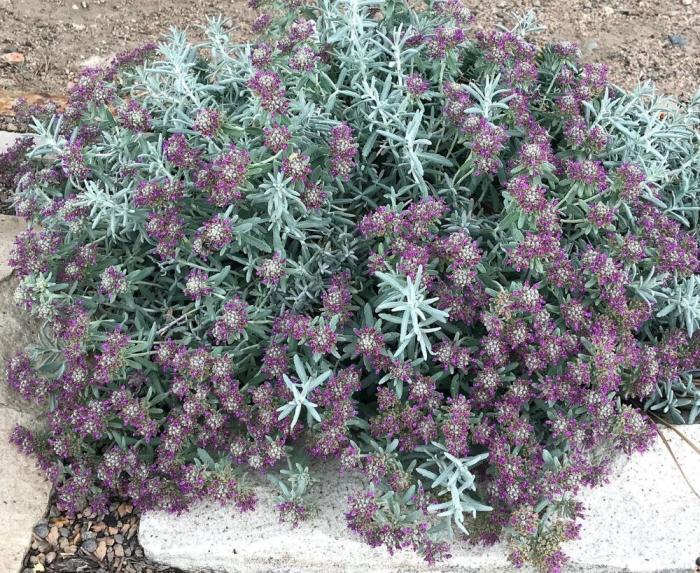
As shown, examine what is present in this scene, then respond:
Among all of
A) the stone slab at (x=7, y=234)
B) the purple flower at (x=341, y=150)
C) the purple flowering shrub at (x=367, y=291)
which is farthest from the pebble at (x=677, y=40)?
the stone slab at (x=7, y=234)

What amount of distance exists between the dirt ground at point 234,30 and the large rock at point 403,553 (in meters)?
3.10

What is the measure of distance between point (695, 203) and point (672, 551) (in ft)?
4.88

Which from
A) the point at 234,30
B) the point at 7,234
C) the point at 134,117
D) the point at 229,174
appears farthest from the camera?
the point at 234,30

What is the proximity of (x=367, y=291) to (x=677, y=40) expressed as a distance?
12.0 feet

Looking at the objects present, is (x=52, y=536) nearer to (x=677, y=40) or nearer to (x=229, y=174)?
(x=229, y=174)

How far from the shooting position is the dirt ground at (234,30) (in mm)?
5340

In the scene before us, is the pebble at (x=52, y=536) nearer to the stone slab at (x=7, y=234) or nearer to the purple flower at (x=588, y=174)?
the stone slab at (x=7, y=234)

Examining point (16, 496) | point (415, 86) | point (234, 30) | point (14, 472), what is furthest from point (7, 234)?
point (234, 30)

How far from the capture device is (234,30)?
5.65m

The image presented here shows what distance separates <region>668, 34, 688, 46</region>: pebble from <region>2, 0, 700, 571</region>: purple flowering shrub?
2412mm

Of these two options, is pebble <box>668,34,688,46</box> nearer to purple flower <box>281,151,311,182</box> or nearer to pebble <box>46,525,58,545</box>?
purple flower <box>281,151,311,182</box>

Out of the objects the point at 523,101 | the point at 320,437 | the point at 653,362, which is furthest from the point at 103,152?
the point at 653,362

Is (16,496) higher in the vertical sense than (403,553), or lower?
lower

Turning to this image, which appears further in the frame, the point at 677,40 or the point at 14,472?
the point at 677,40
